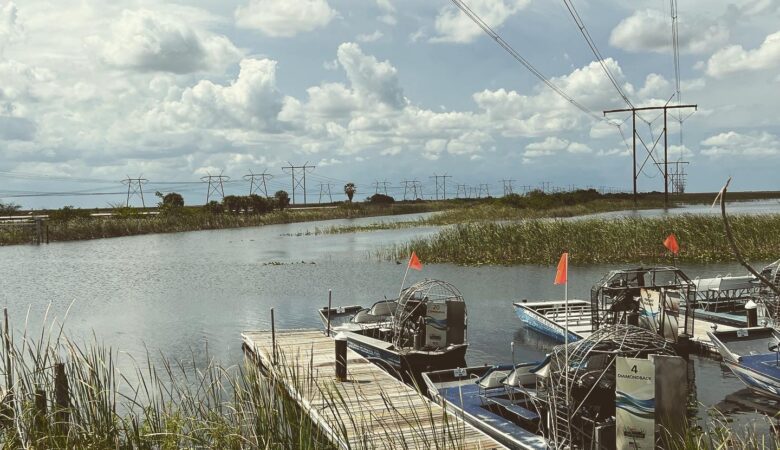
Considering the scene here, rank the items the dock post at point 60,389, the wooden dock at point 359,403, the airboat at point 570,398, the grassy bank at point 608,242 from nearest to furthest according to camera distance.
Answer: the wooden dock at point 359,403 → the dock post at point 60,389 → the airboat at point 570,398 → the grassy bank at point 608,242

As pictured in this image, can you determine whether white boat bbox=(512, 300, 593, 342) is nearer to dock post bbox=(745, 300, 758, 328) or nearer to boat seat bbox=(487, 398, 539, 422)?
dock post bbox=(745, 300, 758, 328)

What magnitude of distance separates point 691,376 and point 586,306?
786cm

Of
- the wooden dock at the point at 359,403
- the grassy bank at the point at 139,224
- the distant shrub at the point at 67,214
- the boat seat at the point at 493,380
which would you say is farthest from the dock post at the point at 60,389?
the distant shrub at the point at 67,214

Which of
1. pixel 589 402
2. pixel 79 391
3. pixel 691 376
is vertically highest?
pixel 79 391

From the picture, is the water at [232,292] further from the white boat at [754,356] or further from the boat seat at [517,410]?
the boat seat at [517,410]

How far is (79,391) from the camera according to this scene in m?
9.97

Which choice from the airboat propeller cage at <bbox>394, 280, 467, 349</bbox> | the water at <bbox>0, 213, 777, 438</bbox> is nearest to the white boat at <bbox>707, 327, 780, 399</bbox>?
the water at <bbox>0, 213, 777, 438</bbox>

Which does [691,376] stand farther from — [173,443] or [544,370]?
[173,443]

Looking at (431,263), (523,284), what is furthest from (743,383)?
(431,263)

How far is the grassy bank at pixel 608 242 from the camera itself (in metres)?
41.9

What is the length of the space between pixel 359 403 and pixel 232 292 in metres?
31.4

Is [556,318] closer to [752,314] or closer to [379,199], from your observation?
[752,314]

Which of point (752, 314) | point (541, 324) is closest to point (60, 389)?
point (541, 324)

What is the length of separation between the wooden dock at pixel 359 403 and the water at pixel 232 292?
9.37 ft
